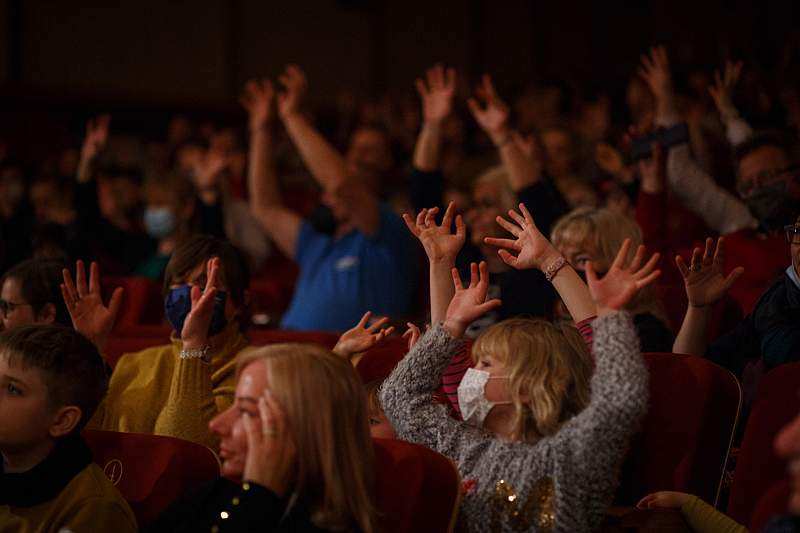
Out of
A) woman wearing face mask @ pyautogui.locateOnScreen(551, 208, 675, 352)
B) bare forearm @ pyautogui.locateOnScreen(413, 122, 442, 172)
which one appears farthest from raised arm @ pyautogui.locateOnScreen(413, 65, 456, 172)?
woman wearing face mask @ pyautogui.locateOnScreen(551, 208, 675, 352)

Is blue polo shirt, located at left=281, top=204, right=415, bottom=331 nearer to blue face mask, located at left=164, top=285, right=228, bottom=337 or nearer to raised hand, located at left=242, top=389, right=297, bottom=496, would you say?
blue face mask, located at left=164, top=285, right=228, bottom=337

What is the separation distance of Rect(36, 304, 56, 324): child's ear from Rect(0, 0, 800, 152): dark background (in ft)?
13.4

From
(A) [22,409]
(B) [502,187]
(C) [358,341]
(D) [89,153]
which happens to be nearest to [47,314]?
(A) [22,409]

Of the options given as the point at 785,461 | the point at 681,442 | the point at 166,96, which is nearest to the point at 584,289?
the point at 681,442

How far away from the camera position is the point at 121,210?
4828 millimetres

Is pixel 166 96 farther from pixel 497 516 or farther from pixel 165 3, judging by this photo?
pixel 497 516

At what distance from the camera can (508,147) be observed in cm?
315

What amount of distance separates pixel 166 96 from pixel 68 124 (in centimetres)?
63

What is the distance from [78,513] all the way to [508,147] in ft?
6.17

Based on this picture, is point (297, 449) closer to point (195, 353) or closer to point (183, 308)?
point (195, 353)

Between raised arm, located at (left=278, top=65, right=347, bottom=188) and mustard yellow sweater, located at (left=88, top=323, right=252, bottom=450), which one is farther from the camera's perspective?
raised arm, located at (left=278, top=65, right=347, bottom=188)

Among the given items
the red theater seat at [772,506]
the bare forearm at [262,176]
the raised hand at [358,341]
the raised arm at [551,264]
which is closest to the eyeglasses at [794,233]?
the raised arm at [551,264]

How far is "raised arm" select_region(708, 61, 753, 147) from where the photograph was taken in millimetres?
3469

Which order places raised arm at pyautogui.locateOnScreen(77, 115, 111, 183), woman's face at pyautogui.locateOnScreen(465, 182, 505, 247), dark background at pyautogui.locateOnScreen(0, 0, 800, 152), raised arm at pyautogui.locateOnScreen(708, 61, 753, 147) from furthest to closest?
1. dark background at pyautogui.locateOnScreen(0, 0, 800, 152)
2. raised arm at pyautogui.locateOnScreen(77, 115, 111, 183)
3. raised arm at pyautogui.locateOnScreen(708, 61, 753, 147)
4. woman's face at pyautogui.locateOnScreen(465, 182, 505, 247)
